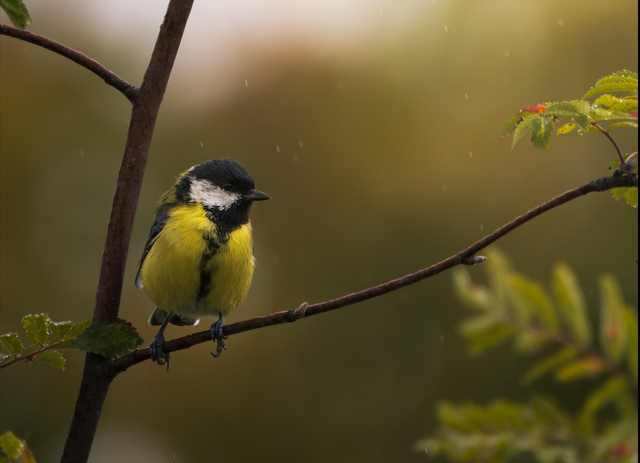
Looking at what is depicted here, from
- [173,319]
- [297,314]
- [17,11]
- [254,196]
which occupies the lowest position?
[173,319]

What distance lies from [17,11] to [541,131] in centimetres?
98

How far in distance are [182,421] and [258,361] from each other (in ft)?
2.79

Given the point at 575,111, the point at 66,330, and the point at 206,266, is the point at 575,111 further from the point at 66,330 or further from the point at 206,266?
the point at 206,266

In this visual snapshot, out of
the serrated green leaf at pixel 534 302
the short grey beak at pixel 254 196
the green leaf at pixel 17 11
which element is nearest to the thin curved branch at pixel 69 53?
the green leaf at pixel 17 11

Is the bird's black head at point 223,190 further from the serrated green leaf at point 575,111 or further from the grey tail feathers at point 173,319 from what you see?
the serrated green leaf at point 575,111

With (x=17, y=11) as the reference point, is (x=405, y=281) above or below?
below

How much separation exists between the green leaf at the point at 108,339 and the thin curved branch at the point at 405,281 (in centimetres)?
5

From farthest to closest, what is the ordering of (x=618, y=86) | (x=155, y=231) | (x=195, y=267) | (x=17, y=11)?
(x=155, y=231), (x=195, y=267), (x=17, y=11), (x=618, y=86)

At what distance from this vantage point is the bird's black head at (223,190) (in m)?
2.20

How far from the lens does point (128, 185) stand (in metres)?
1.21

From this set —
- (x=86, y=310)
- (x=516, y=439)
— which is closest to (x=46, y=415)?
(x=86, y=310)

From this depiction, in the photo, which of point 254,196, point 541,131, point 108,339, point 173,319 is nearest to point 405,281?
point 541,131

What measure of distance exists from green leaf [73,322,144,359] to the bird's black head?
109 centimetres

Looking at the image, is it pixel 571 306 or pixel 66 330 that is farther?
pixel 571 306
